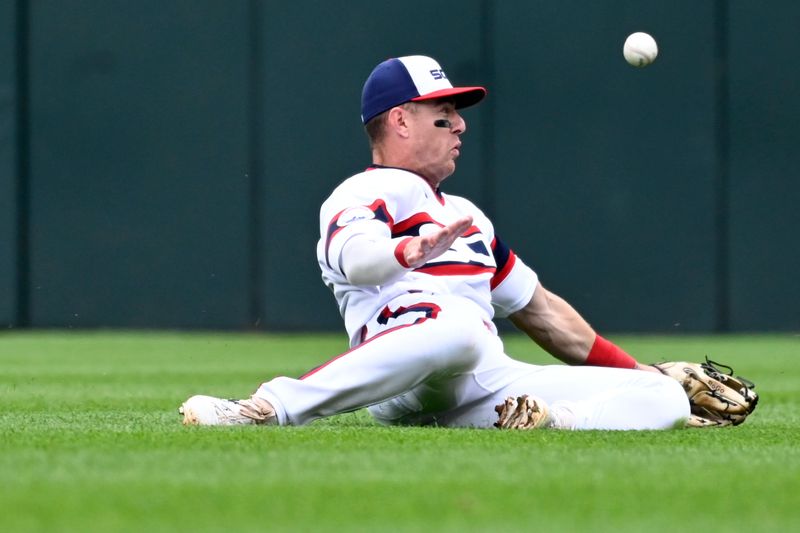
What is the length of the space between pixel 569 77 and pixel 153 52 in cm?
308

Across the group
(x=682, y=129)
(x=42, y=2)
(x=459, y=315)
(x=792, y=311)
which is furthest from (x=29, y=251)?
(x=459, y=315)

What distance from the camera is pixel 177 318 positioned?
34.9 ft

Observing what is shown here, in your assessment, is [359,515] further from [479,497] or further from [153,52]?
[153,52]

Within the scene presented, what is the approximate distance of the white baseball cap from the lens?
396 centimetres

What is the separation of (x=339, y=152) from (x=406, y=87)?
6640 millimetres

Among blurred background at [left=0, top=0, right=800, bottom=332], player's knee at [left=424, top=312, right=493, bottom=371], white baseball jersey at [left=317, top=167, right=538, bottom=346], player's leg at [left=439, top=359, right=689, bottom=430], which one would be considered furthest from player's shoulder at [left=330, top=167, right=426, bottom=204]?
blurred background at [left=0, top=0, right=800, bottom=332]

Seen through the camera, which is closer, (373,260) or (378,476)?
(378,476)

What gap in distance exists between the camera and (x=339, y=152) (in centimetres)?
1058

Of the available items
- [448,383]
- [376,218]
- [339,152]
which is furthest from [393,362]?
[339,152]

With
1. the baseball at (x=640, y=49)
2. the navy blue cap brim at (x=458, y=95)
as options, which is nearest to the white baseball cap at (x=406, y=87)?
the navy blue cap brim at (x=458, y=95)

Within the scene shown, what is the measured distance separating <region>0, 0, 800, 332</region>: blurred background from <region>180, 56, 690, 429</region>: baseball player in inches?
254

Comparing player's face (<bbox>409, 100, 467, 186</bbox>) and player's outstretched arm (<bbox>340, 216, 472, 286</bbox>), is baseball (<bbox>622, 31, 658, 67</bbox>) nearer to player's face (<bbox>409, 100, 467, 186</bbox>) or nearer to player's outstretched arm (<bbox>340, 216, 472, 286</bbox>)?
player's face (<bbox>409, 100, 467, 186</bbox>)

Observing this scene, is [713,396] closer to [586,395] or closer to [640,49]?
[586,395]

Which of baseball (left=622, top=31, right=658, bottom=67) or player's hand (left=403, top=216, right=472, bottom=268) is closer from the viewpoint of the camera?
player's hand (left=403, top=216, right=472, bottom=268)
